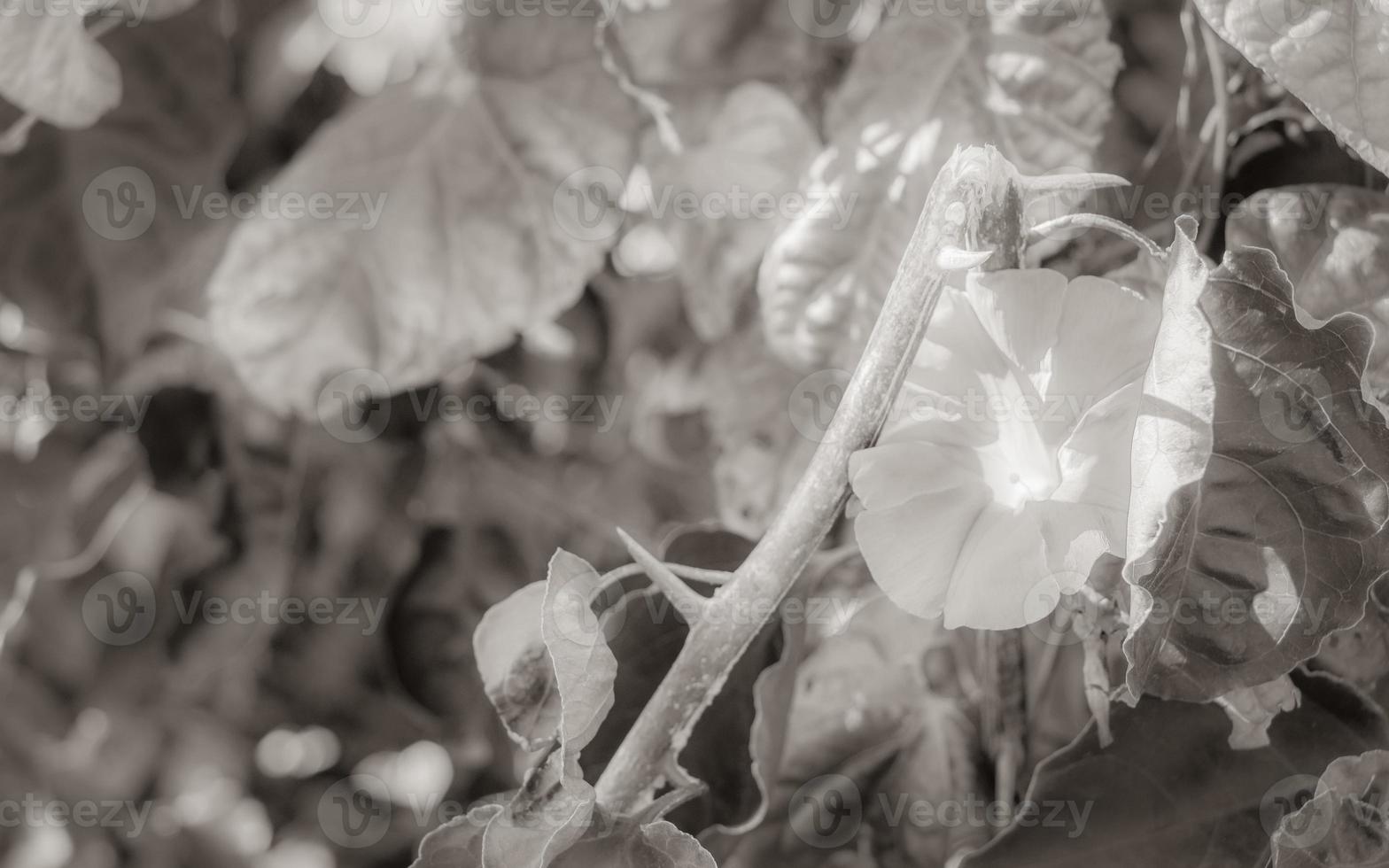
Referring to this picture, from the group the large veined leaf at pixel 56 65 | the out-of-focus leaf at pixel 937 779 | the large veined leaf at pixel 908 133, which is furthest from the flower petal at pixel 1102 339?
the large veined leaf at pixel 56 65

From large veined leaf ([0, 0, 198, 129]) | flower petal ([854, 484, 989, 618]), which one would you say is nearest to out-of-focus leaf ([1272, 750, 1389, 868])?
flower petal ([854, 484, 989, 618])

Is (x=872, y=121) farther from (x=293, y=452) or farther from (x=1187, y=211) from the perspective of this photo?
(x=293, y=452)

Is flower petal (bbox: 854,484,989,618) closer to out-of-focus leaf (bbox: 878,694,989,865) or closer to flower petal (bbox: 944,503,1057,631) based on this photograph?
flower petal (bbox: 944,503,1057,631)

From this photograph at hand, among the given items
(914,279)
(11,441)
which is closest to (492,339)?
(914,279)

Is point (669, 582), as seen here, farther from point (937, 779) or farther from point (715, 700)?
Result: point (937, 779)

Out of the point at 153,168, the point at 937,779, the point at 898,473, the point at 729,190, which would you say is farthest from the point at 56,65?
the point at 937,779
